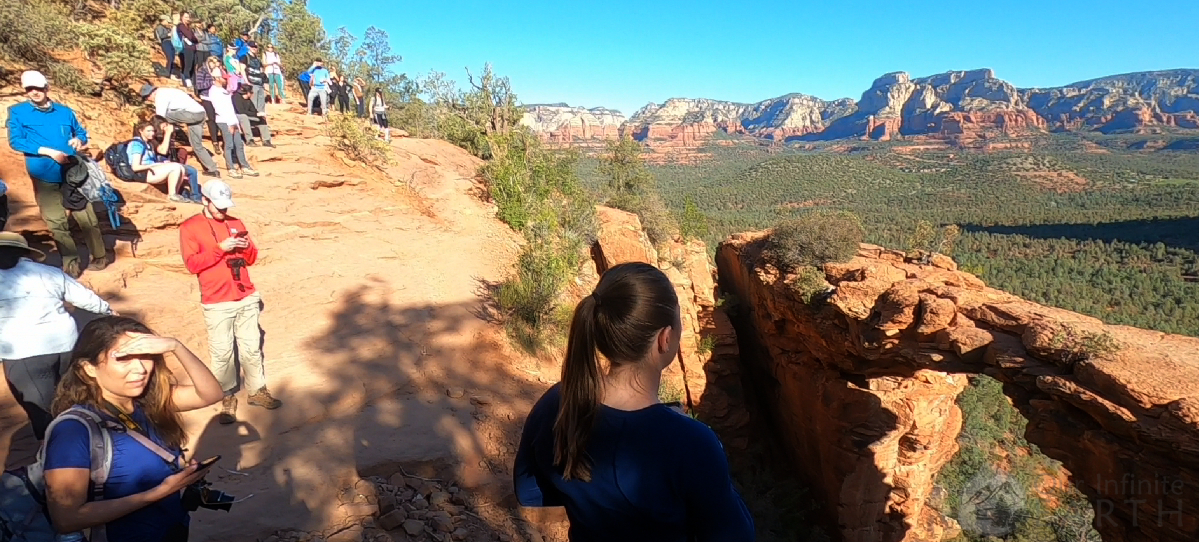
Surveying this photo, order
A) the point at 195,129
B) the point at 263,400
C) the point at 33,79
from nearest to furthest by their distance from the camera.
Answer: the point at 263,400 < the point at 33,79 < the point at 195,129

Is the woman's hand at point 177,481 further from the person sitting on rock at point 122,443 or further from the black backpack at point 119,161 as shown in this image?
the black backpack at point 119,161

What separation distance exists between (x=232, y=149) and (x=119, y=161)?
1.62 m

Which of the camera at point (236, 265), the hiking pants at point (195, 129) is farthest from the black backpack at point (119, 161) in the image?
the camera at point (236, 265)

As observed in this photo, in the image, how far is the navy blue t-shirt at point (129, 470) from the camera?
1510 mm

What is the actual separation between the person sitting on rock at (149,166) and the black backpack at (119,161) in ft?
0.16

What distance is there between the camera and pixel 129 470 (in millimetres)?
1651

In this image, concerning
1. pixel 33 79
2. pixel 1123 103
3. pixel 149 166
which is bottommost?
pixel 149 166

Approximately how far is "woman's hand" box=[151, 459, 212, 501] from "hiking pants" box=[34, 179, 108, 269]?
4.68 meters

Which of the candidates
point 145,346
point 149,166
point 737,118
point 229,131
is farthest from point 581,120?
point 145,346

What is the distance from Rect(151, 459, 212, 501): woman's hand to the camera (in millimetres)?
1685

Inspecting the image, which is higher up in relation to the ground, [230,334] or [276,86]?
[276,86]

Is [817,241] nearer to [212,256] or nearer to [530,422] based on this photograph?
[212,256]

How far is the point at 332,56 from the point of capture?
800 inches

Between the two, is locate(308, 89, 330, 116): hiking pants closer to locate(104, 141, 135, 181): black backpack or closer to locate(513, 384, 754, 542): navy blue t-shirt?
locate(104, 141, 135, 181): black backpack
